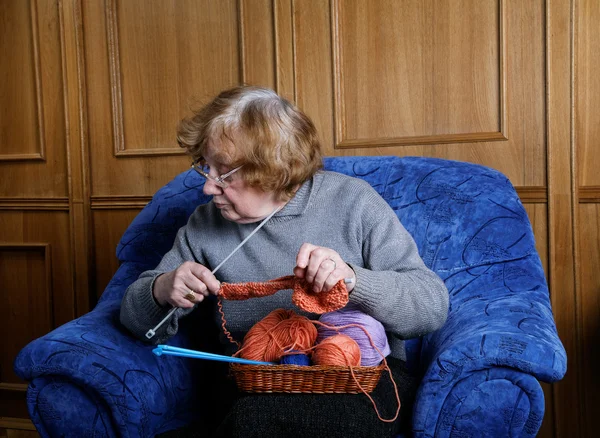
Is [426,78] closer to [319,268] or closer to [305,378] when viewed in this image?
[319,268]

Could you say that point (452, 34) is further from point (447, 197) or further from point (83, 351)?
point (83, 351)

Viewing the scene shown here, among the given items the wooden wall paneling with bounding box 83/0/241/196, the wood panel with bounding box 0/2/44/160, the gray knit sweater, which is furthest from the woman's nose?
the wood panel with bounding box 0/2/44/160

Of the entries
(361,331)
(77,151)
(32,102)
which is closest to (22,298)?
(77,151)

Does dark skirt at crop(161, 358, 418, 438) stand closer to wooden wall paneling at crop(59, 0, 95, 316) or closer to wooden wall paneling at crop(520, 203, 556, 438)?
wooden wall paneling at crop(520, 203, 556, 438)

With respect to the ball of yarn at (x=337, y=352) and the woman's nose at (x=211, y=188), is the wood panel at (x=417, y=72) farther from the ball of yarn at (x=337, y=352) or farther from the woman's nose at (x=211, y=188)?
the ball of yarn at (x=337, y=352)

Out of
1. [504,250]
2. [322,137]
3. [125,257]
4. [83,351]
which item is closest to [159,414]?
[83,351]

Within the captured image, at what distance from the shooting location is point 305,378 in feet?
3.43

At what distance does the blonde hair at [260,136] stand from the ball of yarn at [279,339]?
32 cm

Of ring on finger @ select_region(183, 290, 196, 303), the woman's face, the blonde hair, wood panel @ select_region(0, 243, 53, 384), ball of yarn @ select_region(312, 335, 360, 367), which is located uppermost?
the blonde hair

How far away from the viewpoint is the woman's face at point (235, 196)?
1.31 m

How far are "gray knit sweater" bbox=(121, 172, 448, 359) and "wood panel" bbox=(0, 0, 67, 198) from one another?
119cm

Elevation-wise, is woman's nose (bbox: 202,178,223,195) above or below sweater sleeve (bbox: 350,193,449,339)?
above

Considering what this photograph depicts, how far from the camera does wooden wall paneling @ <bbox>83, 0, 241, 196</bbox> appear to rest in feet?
7.20

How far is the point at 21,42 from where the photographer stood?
7.98ft
